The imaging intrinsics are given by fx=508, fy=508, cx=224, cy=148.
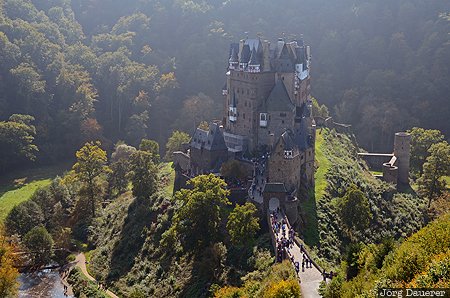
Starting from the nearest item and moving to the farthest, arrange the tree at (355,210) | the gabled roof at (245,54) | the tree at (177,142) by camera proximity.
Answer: the tree at (355,210), the gabled roof at (245,54), the tree at (177,142)

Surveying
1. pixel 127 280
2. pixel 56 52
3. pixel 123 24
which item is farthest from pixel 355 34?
pixel 127 280

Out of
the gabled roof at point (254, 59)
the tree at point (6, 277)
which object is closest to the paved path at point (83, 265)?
the tree at point (6, 277)

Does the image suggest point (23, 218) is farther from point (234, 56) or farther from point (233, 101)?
point (234, 56)

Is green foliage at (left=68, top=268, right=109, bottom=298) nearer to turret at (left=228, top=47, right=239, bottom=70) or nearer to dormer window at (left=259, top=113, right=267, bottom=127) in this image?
dormer window at (left=259, top=113, right=267, bottom=127)

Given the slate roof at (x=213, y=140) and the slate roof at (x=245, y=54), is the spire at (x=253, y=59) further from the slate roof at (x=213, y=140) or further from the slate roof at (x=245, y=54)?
the slate roof at (x=213, y=140)

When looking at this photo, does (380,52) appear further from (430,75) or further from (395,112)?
(395,112)
